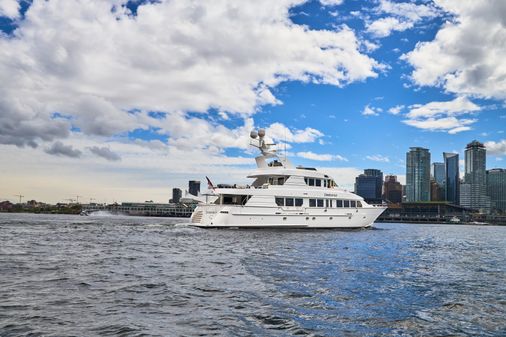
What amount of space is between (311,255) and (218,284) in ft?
31.9

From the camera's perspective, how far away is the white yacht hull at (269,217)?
144 feet

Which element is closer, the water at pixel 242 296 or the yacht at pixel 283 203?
the water at pixel 242 296

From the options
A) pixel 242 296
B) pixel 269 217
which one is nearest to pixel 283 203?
pixel 269 217

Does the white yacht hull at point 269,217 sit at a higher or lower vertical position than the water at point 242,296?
higher

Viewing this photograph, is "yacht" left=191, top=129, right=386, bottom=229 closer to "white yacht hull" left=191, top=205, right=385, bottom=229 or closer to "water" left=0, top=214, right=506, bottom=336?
"white yacht hull" left=191, top=205, right=385, bottom=229

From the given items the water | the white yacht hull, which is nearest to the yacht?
the white yacht hull

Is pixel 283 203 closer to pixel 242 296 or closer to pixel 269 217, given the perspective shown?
pixel 269 217

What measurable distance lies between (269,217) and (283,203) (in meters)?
2.31

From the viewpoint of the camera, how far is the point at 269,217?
4481cm

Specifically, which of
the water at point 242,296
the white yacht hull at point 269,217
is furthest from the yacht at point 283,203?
the water at point 242,296

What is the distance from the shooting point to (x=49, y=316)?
31.7 ft

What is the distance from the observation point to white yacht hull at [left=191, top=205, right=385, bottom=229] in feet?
144

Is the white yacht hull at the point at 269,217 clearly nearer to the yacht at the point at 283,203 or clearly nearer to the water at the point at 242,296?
the yacht at the point at 283,203

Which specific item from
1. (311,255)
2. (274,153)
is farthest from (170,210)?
(311,255)
